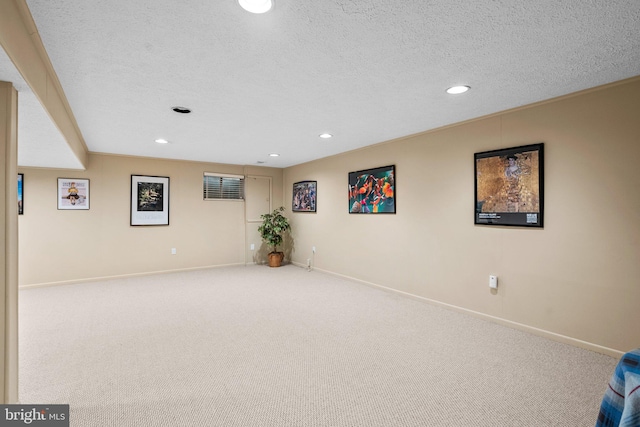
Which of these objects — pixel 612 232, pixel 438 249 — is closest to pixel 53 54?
pixel 438 249

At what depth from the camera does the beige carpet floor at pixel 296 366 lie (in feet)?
6.32

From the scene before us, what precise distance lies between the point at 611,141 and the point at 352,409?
289 cm

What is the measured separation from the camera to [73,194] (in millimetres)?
5223

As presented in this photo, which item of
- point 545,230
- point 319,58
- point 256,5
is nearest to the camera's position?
point 256,5

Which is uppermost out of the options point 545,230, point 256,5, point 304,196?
point 256,5

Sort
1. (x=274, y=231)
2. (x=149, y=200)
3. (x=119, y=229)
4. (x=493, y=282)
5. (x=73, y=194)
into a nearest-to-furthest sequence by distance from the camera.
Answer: (x=493, y=282)
(x=73, y=194)
(x=119, y=229)
(x=149, y=200)
(x=274, y=231)

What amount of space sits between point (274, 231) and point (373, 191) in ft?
8.64

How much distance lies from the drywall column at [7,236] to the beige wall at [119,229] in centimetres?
418

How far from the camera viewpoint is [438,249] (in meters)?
4.00

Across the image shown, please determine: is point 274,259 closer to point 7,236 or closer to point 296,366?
point 296,366

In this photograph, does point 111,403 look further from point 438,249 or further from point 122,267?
point 122,267

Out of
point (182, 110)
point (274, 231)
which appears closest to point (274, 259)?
point (274, 231)

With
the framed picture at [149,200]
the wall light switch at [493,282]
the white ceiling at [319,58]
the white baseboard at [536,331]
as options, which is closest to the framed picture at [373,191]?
the white ceiling at [319,58]

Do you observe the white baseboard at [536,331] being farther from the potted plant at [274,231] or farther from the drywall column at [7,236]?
the drywall column at [7,236]
